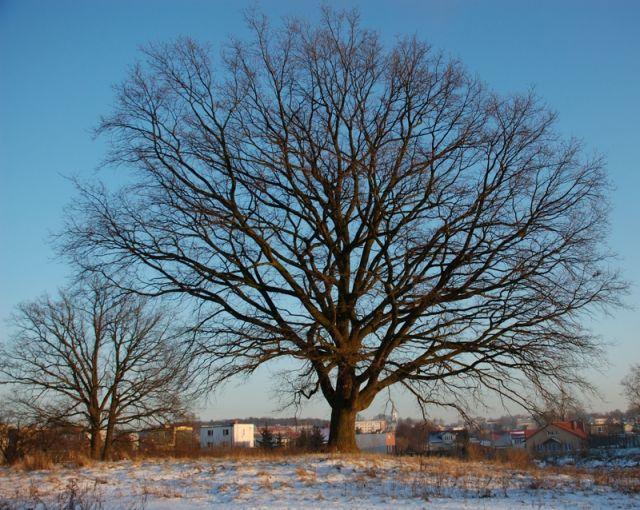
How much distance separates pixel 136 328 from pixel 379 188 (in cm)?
2442

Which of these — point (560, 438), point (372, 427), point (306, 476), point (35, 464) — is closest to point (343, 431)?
point (306, 476)

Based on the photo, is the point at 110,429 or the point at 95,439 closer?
the point at 110,429

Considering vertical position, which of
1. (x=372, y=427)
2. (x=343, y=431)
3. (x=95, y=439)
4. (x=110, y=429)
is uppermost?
(x=372, y=427)

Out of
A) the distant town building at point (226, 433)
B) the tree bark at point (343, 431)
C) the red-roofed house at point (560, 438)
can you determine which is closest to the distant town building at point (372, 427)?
the tree bark at point (343, 431)

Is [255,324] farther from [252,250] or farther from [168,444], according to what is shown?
[168,444]

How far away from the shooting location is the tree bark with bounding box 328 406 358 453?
15.2m

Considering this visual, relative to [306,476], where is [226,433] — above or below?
above

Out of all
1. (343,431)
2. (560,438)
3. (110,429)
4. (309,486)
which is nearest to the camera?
(309,486)

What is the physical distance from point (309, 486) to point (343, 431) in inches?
205

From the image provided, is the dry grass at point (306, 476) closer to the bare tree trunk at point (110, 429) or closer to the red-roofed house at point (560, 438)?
the bare tree trunk at point (110, 429)

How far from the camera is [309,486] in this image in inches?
404

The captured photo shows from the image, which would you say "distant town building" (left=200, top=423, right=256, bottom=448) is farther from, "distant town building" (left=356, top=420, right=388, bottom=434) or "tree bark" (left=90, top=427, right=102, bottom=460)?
"tree bark" (left=90, top=427, right=102, bottom=460)

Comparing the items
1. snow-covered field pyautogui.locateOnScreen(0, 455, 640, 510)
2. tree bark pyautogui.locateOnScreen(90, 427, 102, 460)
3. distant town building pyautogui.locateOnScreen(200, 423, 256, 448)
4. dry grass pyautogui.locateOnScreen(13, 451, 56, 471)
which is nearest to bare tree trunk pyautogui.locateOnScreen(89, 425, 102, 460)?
tree bark pyautogui.locateOnScreen(90, 427, 102, 460)

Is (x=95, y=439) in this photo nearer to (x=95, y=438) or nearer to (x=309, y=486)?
(x=95, y=438)
